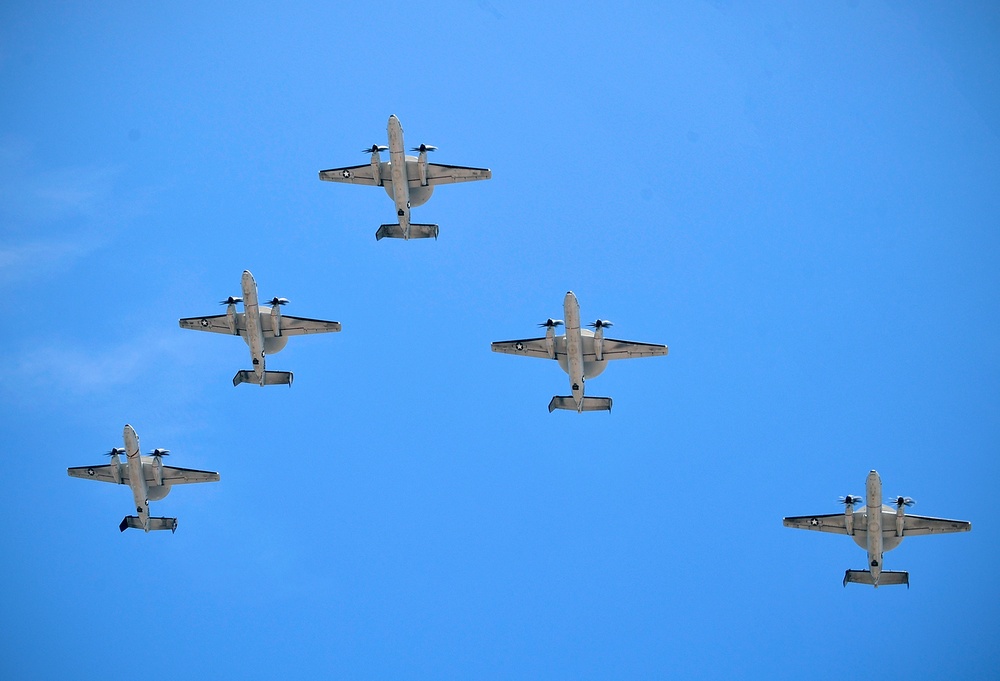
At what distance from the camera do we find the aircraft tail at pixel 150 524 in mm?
103938

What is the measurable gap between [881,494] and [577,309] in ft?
96.9

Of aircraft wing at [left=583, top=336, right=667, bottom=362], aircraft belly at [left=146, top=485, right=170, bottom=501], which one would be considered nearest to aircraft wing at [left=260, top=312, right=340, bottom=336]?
aircraft belly at [left=146, top=485, right=170, bottom=501]

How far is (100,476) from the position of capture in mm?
104750

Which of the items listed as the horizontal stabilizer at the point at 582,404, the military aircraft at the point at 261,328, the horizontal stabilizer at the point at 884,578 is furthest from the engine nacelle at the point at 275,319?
the horizontal stabilizer at the point at 884,578

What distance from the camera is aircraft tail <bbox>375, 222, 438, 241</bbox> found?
10462 cm

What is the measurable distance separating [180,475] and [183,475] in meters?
0.29

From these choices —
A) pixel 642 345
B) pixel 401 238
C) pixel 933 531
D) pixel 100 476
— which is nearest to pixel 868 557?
pixel 933 531

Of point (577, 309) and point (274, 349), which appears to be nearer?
point (577, 309)

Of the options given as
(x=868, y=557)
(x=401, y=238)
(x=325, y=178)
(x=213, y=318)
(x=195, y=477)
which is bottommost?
(x=868, y=557)

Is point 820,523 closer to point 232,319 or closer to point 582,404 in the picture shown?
point 582,404

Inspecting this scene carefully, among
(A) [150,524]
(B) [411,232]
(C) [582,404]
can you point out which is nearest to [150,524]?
(A) [150,524]

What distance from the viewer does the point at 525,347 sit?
10244cm

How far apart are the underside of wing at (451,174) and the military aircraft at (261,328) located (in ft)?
52.4

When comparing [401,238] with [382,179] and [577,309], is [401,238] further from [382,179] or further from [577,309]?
[577,309]
